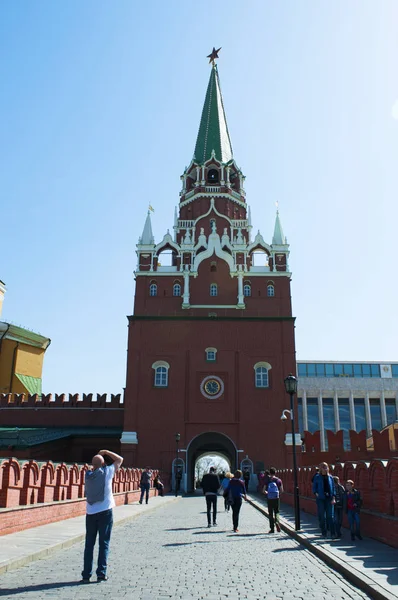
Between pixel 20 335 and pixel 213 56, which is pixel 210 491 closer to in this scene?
pixel 20 335

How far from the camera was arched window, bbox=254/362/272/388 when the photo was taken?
37125 mm

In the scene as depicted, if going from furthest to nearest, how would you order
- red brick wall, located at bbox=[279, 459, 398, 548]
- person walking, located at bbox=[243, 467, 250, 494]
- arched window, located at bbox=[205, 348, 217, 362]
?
1. arched window, located at bbox=[205, 348, 217, 362]
2. person walking, located at bbox=[243, 467, 250, 494]
3. red brick wall, located at bbox=[279, 459, 398, 548]

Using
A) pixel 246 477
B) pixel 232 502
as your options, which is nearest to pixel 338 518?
pixel 232 502

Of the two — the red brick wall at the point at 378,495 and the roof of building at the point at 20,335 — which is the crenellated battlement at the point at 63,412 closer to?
the roof of building at the point at 20,335

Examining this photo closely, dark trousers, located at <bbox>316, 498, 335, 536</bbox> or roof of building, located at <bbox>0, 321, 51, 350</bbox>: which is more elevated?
roof of building, located at <bbox>0, 321, 51, 350</bbox>

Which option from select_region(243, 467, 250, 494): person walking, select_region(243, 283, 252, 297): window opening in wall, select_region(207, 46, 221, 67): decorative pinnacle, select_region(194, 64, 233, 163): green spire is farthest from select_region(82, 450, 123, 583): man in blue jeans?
select_region(207, 46, 221, 67): decorative pinnacle

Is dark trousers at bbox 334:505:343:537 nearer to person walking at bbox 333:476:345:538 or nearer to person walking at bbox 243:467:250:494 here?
person walking at bbox 333:476:345:538

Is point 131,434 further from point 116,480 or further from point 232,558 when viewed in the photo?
point 232,558

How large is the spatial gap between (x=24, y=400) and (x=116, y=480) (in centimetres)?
2037

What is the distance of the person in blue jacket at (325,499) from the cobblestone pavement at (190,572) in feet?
2.88

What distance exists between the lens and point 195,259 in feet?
133

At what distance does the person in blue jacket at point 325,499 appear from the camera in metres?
12.0

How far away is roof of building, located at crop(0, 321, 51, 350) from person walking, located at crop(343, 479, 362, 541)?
129 ft

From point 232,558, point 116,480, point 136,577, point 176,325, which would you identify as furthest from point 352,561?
point 176,325
